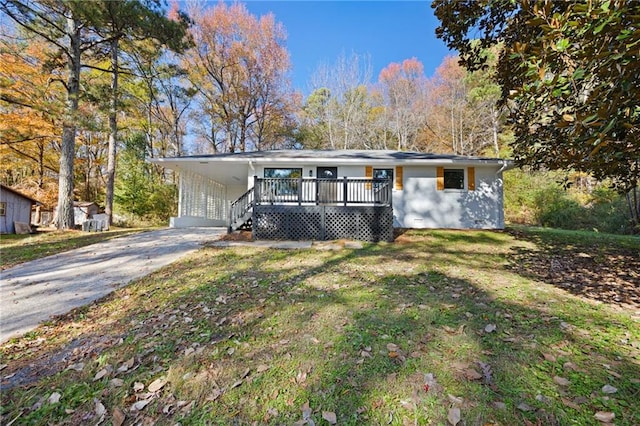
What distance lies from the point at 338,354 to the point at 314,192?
626 centimetres

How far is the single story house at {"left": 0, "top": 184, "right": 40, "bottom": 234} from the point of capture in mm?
10898

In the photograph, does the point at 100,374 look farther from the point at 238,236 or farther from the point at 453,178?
the point at 453,178

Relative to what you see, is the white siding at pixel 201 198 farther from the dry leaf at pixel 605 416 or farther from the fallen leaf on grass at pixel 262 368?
the dry leaf at pixel 605 416

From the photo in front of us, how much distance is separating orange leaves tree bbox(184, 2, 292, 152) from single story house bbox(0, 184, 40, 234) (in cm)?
1121

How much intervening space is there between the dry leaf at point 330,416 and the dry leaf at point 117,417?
1.28 meters

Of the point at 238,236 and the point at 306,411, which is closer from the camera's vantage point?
the point at 306,411

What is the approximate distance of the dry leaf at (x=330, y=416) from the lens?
172 cm

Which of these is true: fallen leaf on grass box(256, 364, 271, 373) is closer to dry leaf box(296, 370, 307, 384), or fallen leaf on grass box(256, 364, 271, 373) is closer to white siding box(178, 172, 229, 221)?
dry leaf box(296, 370, 307, 384)

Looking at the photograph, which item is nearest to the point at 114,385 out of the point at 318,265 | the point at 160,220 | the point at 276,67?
the point at 318,265

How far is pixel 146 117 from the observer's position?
19.6 m

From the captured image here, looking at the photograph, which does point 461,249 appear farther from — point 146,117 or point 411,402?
point 146,117

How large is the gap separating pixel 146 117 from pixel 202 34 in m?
6.96

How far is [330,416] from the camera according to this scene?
1.76 m

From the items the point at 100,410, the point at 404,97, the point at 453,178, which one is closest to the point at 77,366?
the point at 100,410
